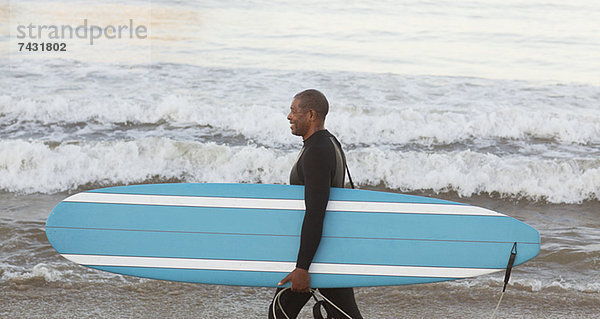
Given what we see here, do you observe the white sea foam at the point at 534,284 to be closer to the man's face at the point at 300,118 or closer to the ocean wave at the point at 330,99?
the man's face at the point at 300,118

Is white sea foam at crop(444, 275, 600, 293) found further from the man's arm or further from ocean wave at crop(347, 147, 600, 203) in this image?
ocean wave at crop(347, 147, 600, 203)

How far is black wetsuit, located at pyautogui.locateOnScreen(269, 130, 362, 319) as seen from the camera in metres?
2.18

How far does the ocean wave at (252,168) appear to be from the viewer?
6277mm

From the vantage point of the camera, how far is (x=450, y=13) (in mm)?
14359

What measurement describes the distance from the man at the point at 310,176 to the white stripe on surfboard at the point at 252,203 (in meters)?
0.24

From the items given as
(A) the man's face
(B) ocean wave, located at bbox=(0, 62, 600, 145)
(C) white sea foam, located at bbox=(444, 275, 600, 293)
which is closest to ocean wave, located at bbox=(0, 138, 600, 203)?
(B) ocean wave, located at bbox=(0, 62, 600, 145)

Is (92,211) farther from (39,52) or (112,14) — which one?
(112,14)

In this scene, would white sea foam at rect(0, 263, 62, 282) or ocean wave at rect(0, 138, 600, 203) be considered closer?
white sea foam at rect(0, 263, 62, 282)

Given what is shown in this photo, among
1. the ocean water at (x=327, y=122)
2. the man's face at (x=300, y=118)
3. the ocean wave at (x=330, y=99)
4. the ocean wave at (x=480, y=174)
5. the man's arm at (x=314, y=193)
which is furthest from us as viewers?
the ocean wave at (x=330, y=99)

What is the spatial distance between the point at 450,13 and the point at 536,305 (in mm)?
11798

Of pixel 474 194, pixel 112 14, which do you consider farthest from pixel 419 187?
pixel 112 14

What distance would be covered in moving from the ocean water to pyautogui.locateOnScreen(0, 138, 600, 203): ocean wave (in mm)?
22

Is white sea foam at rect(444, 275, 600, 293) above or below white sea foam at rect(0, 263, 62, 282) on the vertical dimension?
above

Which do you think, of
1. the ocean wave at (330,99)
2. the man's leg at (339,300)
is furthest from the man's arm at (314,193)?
the ocean wave at (330,99)
